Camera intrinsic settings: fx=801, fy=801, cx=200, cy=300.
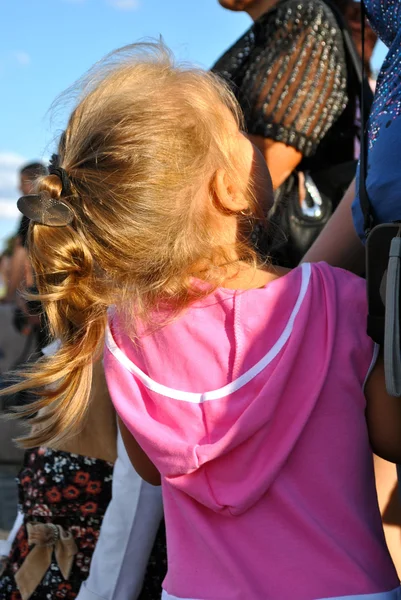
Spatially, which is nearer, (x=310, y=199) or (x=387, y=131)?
(x=387, y=131)

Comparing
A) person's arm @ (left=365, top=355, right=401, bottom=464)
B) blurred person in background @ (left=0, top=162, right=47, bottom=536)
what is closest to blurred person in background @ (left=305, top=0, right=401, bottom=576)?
person's arm @ (left=365, top=355, right=401, bottom=464)

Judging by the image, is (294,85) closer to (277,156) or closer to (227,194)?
(277,156)

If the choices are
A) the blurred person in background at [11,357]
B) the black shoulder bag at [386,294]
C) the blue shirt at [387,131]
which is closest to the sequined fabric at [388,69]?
the blue shirt at [387,131]

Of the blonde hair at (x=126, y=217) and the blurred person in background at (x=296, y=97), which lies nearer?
the blonde hair at (x=126, y=217)

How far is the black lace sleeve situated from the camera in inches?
86.4

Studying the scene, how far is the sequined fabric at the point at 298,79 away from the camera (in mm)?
2193

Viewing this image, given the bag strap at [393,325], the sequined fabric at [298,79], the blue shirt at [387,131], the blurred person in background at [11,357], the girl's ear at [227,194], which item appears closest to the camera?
the bag strap at [393,325]

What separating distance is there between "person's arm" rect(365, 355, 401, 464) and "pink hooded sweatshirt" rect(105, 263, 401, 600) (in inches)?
2.2

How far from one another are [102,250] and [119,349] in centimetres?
22

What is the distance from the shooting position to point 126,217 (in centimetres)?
156

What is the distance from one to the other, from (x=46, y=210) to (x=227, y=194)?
368mm

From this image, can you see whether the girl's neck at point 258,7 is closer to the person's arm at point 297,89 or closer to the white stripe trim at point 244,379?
the person's arm at point 297,89

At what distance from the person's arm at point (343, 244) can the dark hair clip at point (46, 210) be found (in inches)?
Answer: 24.0

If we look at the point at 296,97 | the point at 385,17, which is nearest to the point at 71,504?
the point at 296,97
